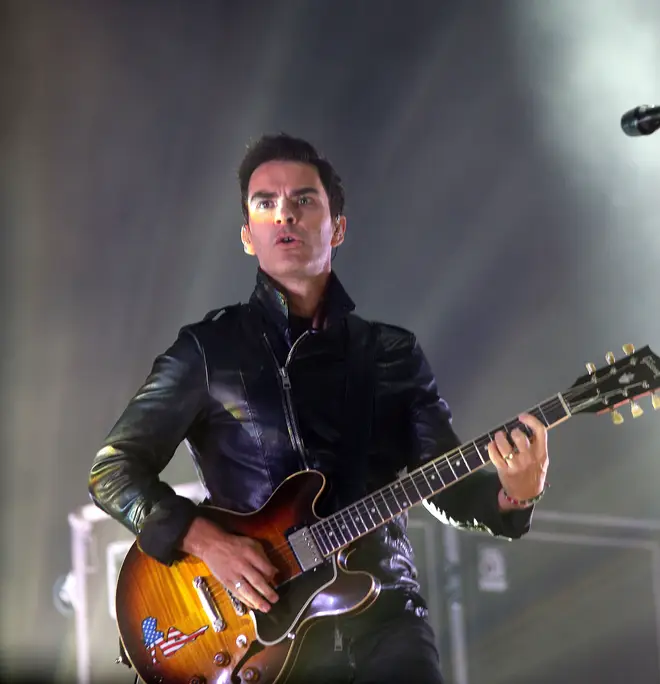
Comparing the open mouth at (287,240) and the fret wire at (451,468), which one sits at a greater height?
the open mouth at (287,240)

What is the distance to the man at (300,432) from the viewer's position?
85.8 inches

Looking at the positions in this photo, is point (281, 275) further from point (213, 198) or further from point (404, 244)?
point (404, 244)

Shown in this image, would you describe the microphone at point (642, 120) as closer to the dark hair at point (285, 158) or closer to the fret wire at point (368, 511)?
the dark hair at point (285, 158)

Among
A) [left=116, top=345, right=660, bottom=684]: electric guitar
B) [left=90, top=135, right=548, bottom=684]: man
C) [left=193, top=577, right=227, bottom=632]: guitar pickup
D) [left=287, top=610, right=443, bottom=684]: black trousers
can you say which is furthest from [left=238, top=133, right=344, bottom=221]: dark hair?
[left=287, top=610, right=443, bottom=684]: black trousers

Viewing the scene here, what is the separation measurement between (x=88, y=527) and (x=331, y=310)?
1270mm

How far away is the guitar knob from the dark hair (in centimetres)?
127

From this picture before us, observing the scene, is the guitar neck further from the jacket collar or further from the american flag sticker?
the jacket collar

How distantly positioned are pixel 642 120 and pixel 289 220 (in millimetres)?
1015

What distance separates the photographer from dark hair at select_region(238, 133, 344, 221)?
8.92 ft

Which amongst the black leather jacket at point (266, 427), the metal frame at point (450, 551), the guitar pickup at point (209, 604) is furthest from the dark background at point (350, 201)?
the guitar pickup at point (209, 604)

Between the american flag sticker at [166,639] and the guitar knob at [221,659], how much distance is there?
2.6 inches

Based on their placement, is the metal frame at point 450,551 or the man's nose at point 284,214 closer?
the man's nose at point 284,214

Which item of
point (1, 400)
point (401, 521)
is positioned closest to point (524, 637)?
point (401, 521)

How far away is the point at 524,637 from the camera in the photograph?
342 centimetres
